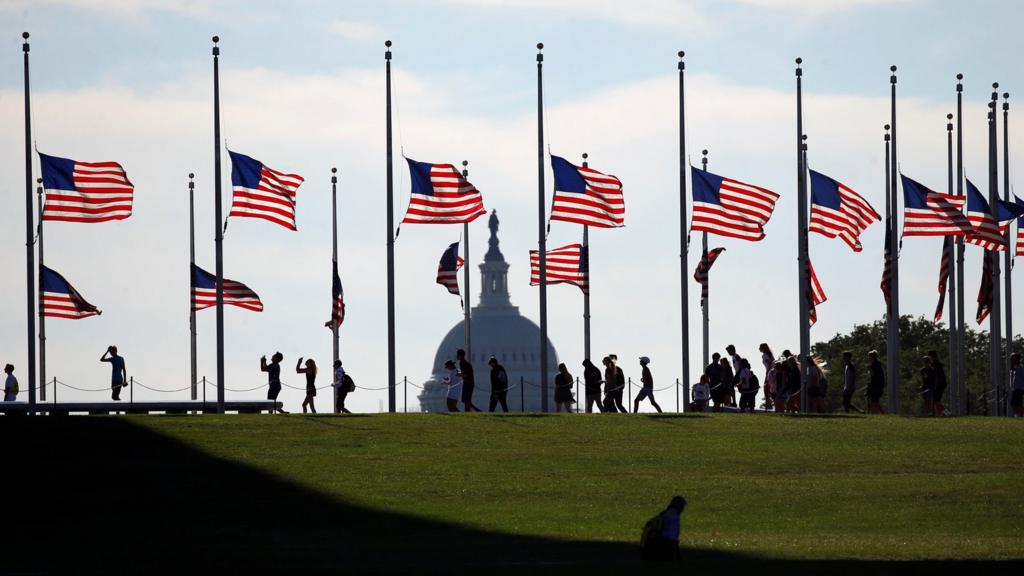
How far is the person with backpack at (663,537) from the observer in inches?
948

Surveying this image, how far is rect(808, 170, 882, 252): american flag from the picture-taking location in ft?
161

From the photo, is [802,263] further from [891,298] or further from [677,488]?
[677,488]

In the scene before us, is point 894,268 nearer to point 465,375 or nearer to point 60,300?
point 465,375

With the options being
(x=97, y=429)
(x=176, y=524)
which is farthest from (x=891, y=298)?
(x=176, y=524)

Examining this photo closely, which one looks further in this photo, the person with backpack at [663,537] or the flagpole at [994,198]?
the flagpole at [994,198]

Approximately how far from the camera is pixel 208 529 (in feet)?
99.1

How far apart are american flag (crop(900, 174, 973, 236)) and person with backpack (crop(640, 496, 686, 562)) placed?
85.5ft

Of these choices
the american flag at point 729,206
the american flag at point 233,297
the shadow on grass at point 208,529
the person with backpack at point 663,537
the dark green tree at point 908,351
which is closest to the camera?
the person with backpack at point 663,537

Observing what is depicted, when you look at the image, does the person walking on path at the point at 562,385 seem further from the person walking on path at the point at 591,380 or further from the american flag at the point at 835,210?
the american flag at the point at 835,210

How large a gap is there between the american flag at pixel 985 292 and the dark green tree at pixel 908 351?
44.9 metres

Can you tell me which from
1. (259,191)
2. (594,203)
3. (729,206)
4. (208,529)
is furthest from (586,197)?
(208,529)

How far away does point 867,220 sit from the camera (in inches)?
1945

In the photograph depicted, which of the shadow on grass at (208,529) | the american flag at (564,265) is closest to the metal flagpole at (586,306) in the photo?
the american flag at (564,265)

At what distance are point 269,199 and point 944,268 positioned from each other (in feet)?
56.2
